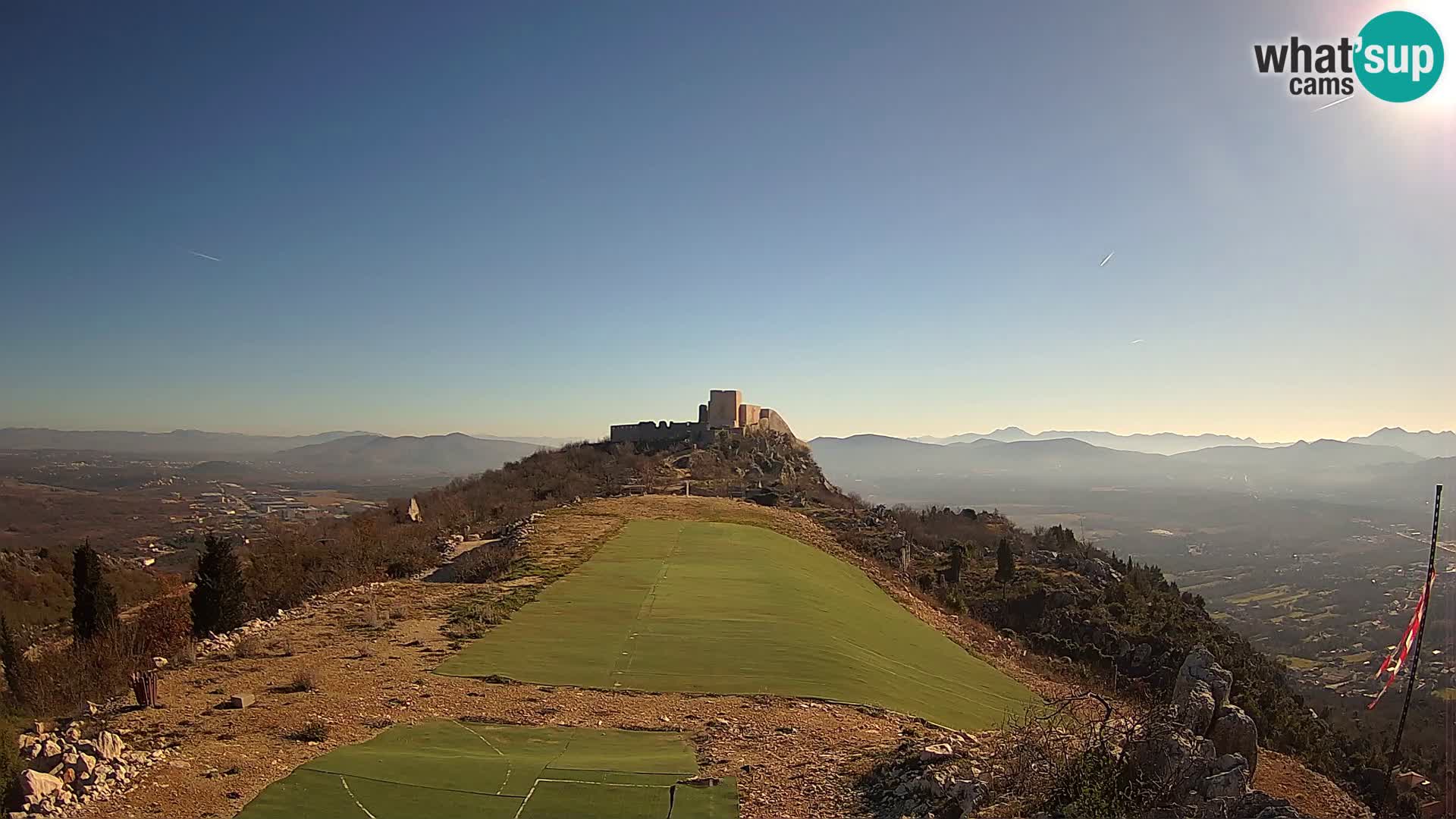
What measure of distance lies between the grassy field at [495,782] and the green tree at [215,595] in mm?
9102

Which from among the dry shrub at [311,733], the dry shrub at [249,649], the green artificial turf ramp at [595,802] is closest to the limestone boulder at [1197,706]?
the green artificial turf ramp at [595,802]

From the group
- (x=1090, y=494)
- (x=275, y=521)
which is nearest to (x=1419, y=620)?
(x=275, y=521)

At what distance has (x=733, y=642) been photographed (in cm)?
1504

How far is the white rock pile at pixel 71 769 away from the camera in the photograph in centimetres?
691

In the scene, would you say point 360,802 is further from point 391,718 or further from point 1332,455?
point 1332,455

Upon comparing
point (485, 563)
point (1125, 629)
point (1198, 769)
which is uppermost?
point (1198, 769)

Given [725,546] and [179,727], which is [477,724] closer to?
[179,727]

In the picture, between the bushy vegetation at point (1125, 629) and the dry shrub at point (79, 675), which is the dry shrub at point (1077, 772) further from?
the bushy vegetation at point (1125, 629)

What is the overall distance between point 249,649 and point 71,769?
630cm

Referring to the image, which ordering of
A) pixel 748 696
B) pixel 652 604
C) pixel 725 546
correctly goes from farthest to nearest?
pixel 725 546 < pixel 652 604 < pixel 748 696

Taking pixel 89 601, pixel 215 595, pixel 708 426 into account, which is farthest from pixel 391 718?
pixel 708 426

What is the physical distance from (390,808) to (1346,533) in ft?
305

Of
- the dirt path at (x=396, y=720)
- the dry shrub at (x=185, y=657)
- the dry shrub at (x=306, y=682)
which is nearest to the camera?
the dirt path at (x=396, y=720)

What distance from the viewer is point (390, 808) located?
7477 millimetres
